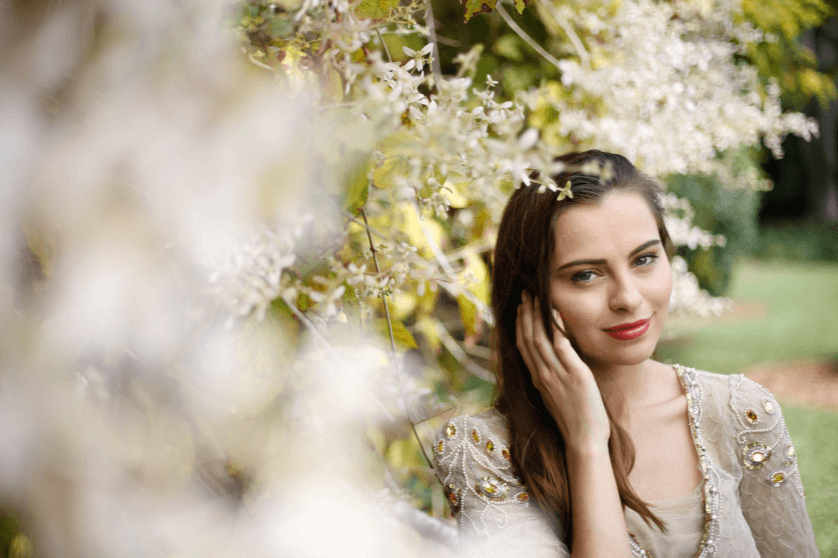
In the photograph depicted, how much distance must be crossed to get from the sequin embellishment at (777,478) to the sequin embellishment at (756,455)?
3cm

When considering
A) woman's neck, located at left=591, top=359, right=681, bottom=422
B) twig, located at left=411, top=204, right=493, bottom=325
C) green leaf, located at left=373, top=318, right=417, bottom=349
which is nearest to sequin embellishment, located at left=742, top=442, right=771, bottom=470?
woman's neck, located at left=591, top=359, right=681, bottom=422

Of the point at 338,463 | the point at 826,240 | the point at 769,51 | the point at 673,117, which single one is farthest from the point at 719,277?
the point at 826,240

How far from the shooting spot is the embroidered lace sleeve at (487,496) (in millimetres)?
966

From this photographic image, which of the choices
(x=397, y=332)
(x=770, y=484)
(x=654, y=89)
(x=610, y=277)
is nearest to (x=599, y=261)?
(x=610, y=277)

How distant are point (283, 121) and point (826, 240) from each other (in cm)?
1728

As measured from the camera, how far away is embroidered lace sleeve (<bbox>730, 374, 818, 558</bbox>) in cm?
113

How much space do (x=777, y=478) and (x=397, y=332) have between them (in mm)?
847

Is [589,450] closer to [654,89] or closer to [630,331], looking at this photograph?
[630,331]

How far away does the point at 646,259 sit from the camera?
3.49 ft

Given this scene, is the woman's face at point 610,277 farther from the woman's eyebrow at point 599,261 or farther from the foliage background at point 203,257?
the foliage background at point 203,257

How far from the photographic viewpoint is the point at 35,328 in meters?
0.47

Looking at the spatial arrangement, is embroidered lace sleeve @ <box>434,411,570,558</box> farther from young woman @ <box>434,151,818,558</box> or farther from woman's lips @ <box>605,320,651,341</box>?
woman's lips @ <box>605,320,651,341</box>

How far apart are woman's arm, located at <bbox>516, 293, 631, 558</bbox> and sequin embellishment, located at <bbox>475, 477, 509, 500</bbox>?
5.1 inches

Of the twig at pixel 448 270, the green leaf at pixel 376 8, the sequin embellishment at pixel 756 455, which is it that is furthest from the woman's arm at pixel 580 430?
the green leaf at pixel 376 8
